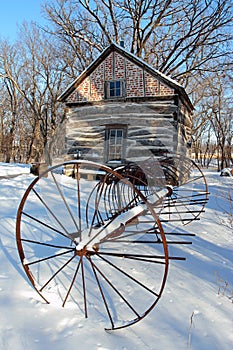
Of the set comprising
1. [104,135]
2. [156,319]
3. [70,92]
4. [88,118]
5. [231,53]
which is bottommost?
[156,319]

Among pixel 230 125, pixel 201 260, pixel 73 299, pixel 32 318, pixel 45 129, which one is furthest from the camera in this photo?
pixel 230 125

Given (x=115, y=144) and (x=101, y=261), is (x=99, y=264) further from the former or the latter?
(x=115, y=144)

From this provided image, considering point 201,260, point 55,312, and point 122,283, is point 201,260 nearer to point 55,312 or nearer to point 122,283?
point 122,283

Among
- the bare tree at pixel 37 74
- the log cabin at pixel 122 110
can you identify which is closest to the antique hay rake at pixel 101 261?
the log cabin at pixel 122 110

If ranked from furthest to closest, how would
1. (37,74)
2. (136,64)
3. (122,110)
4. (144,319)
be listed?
1. (37,74)
2. (122,110)
3. (136,64)
4. (144,319)

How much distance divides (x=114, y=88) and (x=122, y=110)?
936mm

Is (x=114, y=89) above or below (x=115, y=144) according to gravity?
above

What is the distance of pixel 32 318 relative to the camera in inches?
75.4

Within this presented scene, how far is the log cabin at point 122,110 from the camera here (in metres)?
8.57

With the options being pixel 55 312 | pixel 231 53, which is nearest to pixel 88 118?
pixel 55 312

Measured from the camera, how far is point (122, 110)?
909cm

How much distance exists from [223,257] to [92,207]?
113 inches

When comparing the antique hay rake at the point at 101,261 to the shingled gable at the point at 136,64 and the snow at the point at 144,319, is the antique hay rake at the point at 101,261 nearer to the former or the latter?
the snow at the point at 144,319

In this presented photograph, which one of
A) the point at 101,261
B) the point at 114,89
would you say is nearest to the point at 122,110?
the point at 114,89
